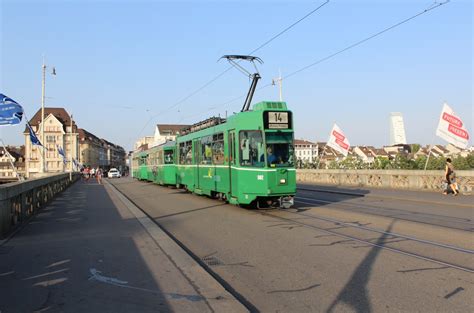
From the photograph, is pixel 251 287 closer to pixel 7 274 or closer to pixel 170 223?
pixel 7 274

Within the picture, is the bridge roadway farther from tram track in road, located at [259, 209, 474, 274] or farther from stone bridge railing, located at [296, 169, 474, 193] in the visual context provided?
stone bridge railing, located at [296, 169, 474, 193]

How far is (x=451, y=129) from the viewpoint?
83.5 feet

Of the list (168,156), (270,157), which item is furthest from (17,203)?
(168,156)

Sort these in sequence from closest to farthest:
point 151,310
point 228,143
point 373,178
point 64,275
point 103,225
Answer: point 151,310 < point 64,275 < point 103,225 < point 228,143 < point 373,178

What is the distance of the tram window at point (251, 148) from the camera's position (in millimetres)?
15500

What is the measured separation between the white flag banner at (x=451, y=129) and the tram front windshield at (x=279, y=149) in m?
13.7

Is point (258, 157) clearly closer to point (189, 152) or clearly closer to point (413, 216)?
point (413, 216)

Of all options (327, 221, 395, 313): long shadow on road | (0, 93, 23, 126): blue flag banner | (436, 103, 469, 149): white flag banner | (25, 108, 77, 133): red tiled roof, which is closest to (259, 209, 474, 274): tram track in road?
(327, 221, 395, 313): long shadow on road

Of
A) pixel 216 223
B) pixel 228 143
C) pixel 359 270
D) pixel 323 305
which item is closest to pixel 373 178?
pixel 228 143

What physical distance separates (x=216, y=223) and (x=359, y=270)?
6.63 meters

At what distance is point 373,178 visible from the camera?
102 ft

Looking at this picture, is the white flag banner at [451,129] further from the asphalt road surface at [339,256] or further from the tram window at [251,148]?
the tram window at [251,148]

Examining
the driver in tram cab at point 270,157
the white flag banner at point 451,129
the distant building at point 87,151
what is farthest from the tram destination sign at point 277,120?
the distant building at point 87,151

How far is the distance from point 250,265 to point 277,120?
27.2 feet
